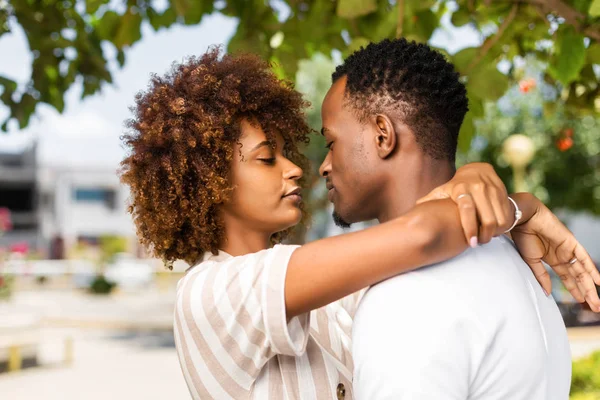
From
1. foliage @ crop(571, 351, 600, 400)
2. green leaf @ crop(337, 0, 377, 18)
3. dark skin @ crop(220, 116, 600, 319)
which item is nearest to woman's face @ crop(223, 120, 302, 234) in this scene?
dark skin @ crop(220, 116, 600, 319)

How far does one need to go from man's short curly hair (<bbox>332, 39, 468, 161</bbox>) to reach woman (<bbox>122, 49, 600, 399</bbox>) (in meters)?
0.19

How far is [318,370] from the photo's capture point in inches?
Answer: 66.9

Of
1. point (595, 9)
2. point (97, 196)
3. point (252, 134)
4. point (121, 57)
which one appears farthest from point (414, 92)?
point (97, 196)

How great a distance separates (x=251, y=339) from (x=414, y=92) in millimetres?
627

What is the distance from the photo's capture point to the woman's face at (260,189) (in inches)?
74.5

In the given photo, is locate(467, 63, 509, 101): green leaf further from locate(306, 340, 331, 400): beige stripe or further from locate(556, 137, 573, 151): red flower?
locate(556, 137, 573, 151): red flower

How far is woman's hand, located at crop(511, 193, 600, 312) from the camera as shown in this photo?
5.27 feet

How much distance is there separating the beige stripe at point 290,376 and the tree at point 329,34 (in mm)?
1516

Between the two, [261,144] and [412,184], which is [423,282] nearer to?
[412,184]

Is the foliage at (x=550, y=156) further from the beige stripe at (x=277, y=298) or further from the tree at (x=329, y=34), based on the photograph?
the beige stripe at (x=277, y=298)

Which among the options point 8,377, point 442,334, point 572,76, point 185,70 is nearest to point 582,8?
point 572,76

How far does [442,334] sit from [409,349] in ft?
0.22

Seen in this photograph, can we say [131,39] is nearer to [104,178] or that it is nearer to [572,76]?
[572,76]

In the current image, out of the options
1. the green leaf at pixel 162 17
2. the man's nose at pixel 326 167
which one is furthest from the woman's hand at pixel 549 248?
the green leaf at pixel 162 17
